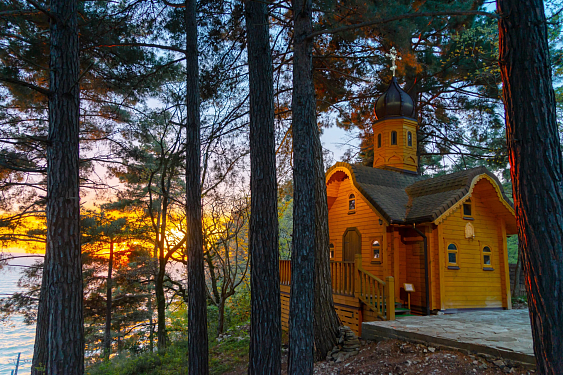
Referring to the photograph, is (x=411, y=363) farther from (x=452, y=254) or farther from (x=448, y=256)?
(x=452, y=254)

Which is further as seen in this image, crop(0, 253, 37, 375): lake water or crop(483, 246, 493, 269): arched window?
crop(0, 253, 37, 375): lake water

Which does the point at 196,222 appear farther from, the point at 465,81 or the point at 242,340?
the point at 465,81

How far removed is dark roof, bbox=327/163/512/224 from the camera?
33.4 ft

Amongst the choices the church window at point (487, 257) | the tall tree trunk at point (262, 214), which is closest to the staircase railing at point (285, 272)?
the church window at point (487, 257)

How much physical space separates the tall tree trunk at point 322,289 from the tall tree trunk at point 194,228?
2.46 m

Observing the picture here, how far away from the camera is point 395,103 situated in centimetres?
1427

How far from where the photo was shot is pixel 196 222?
6637mm

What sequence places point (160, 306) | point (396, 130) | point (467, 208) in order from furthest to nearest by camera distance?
1. point (396, 130)
2. point (160, 306)
3. point (467, 208)

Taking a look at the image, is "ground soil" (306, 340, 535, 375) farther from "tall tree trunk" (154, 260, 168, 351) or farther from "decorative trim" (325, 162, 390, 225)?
"tall tree trunk" (154, 260, 168, 351)

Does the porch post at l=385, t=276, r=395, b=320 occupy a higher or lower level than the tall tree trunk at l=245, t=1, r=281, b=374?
lower

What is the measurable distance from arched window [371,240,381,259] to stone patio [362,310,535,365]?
2.47m

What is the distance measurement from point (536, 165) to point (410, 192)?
9.56 meters

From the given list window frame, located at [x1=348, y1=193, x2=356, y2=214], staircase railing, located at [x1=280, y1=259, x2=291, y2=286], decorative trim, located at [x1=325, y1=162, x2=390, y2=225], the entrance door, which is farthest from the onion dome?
staircase railing, located at [x1=280, y1=259, x2=291, y2=286]

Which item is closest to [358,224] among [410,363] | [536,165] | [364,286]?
[364,286]
